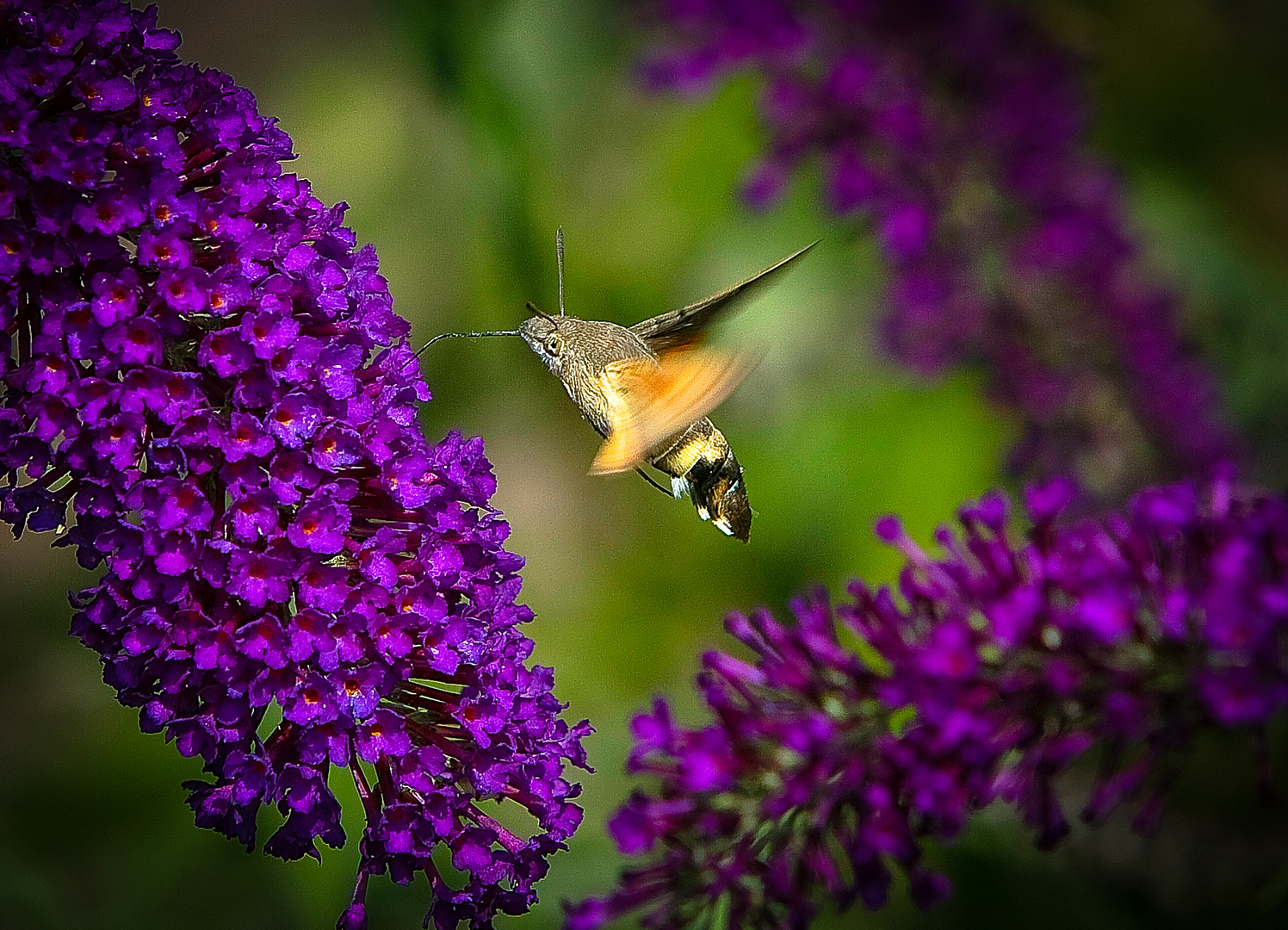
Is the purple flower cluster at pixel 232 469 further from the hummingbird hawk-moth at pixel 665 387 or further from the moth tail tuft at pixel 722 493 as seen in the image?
the moth tail tuft at pixel 722 493

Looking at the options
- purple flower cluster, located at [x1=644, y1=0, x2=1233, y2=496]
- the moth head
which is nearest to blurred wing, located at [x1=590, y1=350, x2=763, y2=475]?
the moth head


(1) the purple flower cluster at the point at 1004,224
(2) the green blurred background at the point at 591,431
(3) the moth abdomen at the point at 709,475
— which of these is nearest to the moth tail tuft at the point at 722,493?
(3) the moth abdomen at the point at 709,475

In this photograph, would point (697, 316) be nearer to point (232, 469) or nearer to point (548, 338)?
point (548, 338)

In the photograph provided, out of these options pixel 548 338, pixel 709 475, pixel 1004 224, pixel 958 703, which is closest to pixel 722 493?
pixel 709 475

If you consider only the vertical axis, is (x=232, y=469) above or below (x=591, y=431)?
below

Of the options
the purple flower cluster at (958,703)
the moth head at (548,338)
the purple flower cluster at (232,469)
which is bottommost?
the purple flower cluster at (958,703)

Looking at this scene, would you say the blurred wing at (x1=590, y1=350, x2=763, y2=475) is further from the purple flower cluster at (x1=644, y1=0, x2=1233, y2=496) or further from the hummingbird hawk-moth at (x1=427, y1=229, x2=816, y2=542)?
the purple flower cluster at (x1=644, y1=0, x2=1233, y2=496)

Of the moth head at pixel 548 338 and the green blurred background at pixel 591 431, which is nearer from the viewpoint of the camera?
the moth head at pixel 548 338
